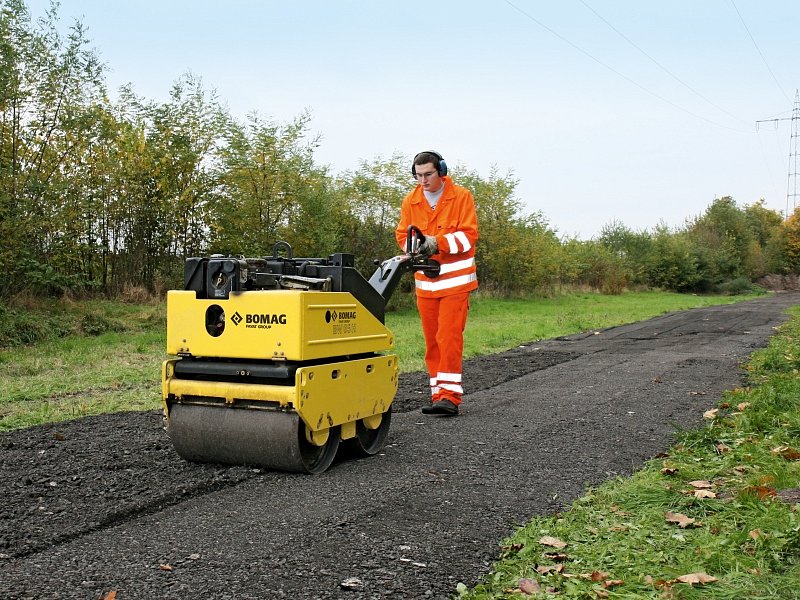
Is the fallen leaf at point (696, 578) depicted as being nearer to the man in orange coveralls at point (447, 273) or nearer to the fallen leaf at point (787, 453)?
the fallen leaf at point (787, 453)

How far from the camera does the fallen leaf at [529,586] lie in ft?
9.68

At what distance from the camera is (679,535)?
3521 mm

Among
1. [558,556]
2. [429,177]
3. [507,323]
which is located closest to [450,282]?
[429,177]

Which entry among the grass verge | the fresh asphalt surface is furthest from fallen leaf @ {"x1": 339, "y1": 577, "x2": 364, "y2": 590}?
the grass verge

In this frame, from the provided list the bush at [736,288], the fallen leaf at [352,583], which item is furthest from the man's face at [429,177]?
the bush at [736,288]

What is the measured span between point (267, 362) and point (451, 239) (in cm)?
241

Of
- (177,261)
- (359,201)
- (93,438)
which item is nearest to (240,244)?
(177,261)

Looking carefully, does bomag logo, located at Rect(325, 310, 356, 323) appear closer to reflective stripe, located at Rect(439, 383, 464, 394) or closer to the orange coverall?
the orange coverall

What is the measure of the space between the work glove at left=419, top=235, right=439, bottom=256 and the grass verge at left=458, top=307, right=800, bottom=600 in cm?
237

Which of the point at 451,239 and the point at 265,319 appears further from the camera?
the point at 451,239

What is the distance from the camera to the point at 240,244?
53.1ft

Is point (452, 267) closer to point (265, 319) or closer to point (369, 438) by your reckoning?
point (369, 438)

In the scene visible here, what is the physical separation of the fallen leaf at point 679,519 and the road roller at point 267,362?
194 cm

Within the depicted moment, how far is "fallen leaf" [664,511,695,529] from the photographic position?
3.68m
